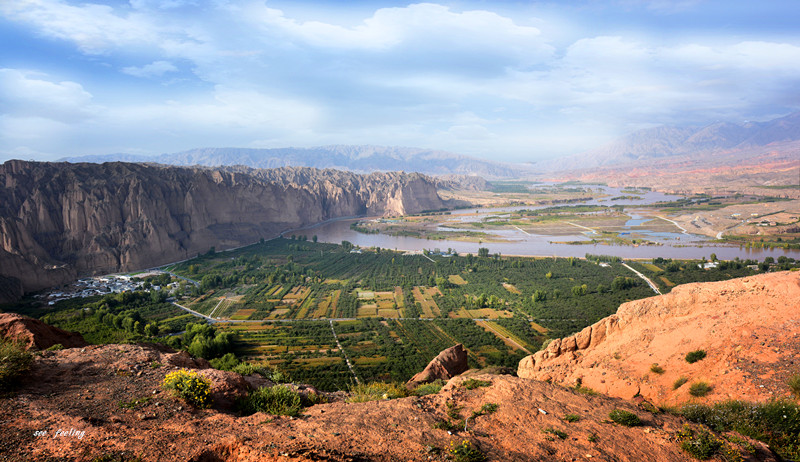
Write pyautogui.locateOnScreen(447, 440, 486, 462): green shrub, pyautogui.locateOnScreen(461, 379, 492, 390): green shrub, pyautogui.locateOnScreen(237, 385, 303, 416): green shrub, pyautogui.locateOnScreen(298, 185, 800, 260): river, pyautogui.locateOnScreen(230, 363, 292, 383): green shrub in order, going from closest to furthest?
pyautogui.locateOnScreen(447, 440, 486, 462): green shrub
pyautogui.locateOnScreen(237, 385, 303, 416): green shrub
pyautogui.locateOnScreen(461, 379, 492, 390): green shrub
pyautogui.locateOnScreen(230, 363, 292, 383): green shrub
pyautogui.locateOnScreen(298, 185, 800, 260): river

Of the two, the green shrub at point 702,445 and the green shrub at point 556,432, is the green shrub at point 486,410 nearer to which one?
the green shrub at point 556,432

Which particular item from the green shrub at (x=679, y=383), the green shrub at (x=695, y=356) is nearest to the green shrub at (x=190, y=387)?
the green shrub at (x=679, y=383)

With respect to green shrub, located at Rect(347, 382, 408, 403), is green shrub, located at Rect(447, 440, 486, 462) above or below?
above

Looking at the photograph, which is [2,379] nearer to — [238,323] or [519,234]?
[238,323]

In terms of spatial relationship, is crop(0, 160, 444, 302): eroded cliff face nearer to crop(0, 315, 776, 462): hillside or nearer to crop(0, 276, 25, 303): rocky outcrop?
crop(0, 276, 25, 303): rocky outcrop

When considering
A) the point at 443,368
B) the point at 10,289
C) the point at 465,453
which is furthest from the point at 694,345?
the point at 10,289

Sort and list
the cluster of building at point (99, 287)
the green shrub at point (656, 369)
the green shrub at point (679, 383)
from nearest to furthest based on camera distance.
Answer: the green shrub at point (679, 383) < the green shrub at point (656, 369) < the cluster of building at point (99, 287)

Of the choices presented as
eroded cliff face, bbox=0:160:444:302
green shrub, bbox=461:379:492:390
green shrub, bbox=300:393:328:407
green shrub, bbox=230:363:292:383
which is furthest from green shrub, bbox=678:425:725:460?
eroded cliff face, bbox=0:160:444:302
